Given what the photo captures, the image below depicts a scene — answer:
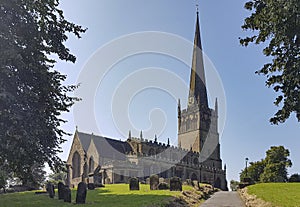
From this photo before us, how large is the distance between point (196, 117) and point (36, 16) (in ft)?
258

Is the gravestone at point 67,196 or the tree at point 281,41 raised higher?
the tree at point 281,41

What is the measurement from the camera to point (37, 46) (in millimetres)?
17953

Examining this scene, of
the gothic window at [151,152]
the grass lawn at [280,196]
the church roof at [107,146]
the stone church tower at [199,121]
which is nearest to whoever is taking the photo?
the grass lawn at [280,196]

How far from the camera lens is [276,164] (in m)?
68.4

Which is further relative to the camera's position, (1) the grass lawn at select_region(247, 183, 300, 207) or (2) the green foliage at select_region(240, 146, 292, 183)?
(2) the green foliage at select_region(240, 146, 292, 183)

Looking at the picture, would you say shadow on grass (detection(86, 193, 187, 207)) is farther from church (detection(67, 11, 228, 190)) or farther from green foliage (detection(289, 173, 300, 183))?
green foliage (detection(289, 173, 300, 183))

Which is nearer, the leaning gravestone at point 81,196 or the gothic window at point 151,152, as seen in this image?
the leaning gravestone at point 81,196

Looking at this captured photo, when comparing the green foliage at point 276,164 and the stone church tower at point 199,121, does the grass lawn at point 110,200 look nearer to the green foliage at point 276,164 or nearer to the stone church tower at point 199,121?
the green foliage at point 276,164

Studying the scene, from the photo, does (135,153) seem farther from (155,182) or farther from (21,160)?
(21,160)

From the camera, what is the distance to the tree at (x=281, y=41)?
1282cm

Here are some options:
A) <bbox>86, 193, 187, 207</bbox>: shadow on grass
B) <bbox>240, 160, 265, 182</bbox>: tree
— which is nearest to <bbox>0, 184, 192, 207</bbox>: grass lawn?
<bbox>86, 193, 187, 207</bbox>: shadow on grass

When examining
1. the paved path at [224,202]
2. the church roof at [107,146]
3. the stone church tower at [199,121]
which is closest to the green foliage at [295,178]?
the paved path at [224,202]

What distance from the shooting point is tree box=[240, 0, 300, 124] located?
505 inches

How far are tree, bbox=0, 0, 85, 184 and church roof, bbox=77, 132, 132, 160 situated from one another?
176 ft
